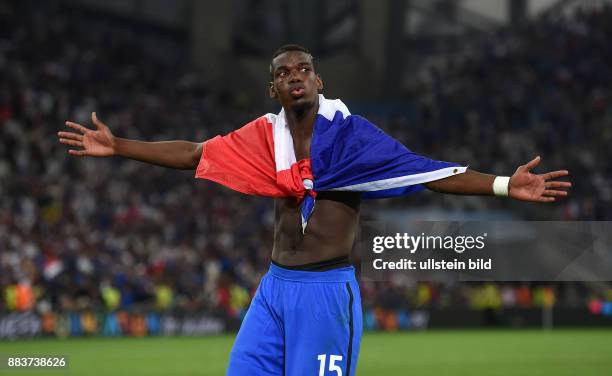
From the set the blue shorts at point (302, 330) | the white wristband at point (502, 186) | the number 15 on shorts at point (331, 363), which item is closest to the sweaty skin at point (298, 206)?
the blue shorts at point (302, 330)

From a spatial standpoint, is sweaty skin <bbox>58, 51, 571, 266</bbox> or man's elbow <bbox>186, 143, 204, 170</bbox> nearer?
sweaty skin <bbox>58, 51, 571, 266</bbox>

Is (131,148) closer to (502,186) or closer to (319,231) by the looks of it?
(319,231)

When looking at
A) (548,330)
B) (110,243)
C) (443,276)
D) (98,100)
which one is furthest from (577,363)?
(98,100)

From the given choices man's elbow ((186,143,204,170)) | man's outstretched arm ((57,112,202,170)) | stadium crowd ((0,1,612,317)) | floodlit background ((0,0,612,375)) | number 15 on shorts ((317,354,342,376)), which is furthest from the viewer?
stadium crowd ((0,1,612,317))

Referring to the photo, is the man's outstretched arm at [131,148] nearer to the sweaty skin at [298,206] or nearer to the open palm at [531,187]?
the sweaty skin at [298,206]

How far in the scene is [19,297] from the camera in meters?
20.5

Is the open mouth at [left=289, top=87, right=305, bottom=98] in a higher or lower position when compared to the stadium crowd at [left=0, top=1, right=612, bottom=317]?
lower

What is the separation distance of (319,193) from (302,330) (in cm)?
71

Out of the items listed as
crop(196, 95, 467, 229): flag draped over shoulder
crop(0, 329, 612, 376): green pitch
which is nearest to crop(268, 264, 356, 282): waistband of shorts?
crop(196, 95, 467, 229): flag draped over shoulder

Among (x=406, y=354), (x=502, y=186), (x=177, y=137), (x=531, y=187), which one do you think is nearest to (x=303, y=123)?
(x=502, y=186)

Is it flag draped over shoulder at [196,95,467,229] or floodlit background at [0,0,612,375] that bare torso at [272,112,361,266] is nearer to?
flag draped over shoulder at [196,95,467,229]

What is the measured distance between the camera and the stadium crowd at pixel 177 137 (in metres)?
22.7

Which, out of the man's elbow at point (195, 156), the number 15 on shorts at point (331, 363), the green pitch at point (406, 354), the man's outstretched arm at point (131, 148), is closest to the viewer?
the number 15 on shorts at point (331, 363)

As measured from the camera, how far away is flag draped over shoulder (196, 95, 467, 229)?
220 inches
